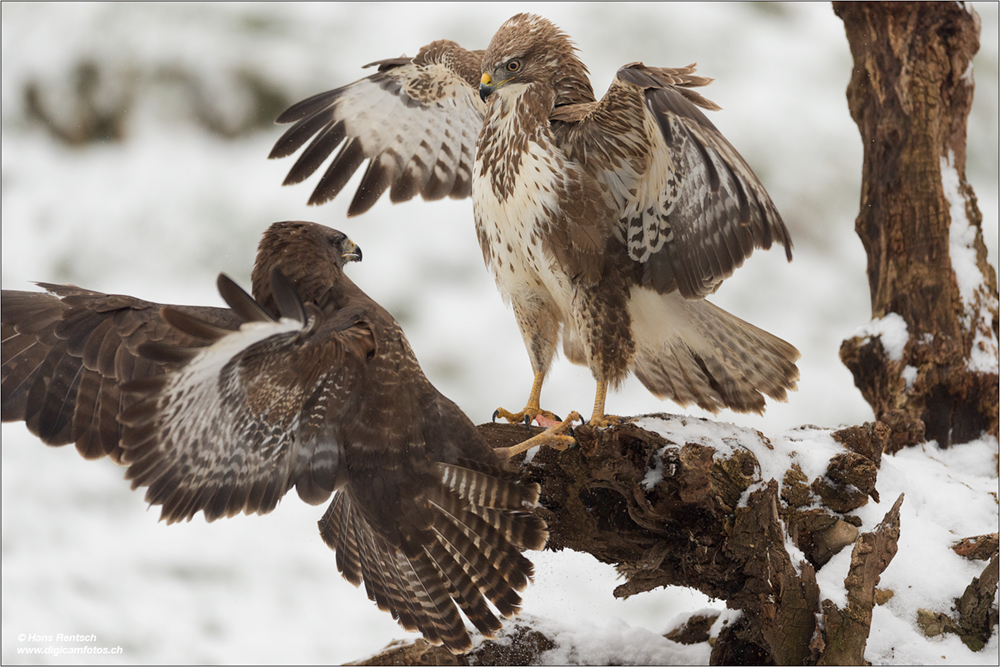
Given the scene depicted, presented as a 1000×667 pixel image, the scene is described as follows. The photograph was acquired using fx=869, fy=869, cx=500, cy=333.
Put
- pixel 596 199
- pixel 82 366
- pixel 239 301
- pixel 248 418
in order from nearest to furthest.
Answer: pixel 239 301 < pixel 248 418 < pixel 82 366 < pixel 596 199

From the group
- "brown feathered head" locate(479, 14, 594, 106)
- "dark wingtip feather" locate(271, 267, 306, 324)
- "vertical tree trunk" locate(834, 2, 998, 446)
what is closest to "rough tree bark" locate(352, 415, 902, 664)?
"dark wingtip feather" locate(271, 267, 306, 324)

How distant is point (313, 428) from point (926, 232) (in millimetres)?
3362

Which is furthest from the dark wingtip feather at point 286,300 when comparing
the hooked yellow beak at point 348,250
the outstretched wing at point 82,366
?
the hooked yellow beak at point 348,250

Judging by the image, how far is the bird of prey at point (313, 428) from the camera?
2148mm

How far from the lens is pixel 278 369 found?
2.14 m

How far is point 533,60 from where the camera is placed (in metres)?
3.01

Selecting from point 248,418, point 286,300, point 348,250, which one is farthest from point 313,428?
point 348,250

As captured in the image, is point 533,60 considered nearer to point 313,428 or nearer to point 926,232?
point 313,428

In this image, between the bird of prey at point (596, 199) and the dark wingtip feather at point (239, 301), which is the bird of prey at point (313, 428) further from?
the bird of prey at point (596, 199)

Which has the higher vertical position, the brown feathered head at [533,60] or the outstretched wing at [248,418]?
the brown feathered head at [533,60]

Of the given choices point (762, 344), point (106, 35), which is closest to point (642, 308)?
point (762, 344)

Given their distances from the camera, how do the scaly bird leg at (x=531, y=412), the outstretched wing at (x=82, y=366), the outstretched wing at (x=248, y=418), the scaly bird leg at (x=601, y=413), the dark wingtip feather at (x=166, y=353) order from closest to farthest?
the dark wingtip feather at (x=166, y=353) → the outstretched wing at (x=248, y=418) → the outstretched wing at (x=82, y=366) → the scaly bird leg at (x=601, y=413) → the scaly bird leg at (x=531, y=412)

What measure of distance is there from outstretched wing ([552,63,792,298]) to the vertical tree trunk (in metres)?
1.84

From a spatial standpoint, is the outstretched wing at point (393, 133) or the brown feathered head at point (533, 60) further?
the outstretched wing at point (393, 133)
